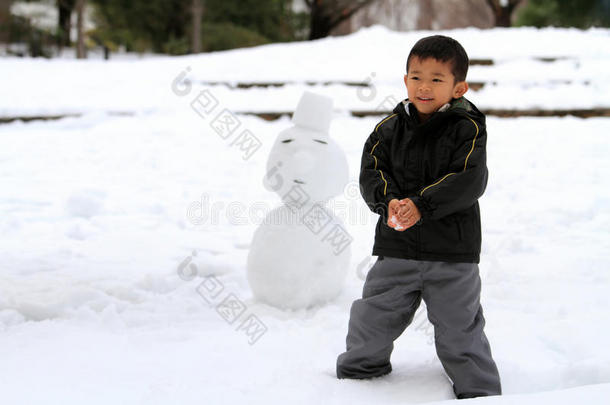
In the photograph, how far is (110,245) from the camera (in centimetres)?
391

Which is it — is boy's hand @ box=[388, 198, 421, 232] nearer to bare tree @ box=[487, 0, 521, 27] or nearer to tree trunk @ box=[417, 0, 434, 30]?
tree trunk @ box=[417, 0, 434, 30]

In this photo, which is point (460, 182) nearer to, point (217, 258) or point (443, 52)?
point (443, 52)

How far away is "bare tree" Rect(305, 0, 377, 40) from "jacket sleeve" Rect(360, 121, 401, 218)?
37.7 feet

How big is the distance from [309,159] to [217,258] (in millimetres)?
1201

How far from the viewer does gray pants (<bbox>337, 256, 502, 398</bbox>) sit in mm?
1947

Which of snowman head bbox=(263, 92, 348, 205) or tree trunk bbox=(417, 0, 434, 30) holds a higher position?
tree trunk bbox=(417, 0, 434, 30)

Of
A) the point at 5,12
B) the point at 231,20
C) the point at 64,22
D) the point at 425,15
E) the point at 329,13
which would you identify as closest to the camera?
the point at 329,13

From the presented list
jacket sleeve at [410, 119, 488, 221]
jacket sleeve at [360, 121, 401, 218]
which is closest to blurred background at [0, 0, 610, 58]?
jacket sleeve at [360, 121, 401, 218]

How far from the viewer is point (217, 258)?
3.66 metres

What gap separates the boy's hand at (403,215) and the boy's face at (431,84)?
0.33 m

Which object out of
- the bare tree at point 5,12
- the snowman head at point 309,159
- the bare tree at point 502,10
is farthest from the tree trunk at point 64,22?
the snowman head at point 309,159

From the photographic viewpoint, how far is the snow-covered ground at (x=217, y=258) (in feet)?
6.98

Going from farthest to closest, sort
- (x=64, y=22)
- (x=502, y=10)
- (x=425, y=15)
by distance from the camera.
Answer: (x=64, y=22)
(x=502, y=10)
(x=425, y=15)

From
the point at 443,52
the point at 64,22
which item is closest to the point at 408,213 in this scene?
the point at 443,52
